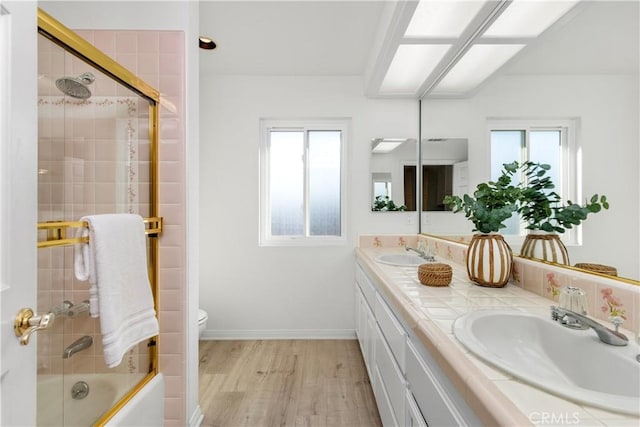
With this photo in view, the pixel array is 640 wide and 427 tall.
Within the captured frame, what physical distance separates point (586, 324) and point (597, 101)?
27.3 inches

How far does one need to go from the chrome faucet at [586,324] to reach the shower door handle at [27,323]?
124 cm

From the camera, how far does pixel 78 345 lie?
124 centimetres

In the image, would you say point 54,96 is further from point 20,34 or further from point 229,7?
point 229,7

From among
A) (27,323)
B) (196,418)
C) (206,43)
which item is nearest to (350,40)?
(206,43)

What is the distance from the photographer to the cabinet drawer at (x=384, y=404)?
50.8 inches

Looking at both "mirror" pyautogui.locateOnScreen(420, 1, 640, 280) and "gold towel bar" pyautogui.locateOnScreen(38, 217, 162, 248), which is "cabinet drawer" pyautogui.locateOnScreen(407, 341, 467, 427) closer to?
"mirror" pyautogui.locateOnScreen(420, 1, 640, 280)

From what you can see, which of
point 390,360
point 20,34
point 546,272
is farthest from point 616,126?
point 20,34

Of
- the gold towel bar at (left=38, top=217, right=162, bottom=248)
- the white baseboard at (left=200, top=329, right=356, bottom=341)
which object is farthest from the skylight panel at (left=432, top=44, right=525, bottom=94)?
the white baseboard at (left=200, top=329, right=356, bottom=341)

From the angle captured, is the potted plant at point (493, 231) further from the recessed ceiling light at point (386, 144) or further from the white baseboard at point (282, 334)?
the white baseboard at point (282, 334)

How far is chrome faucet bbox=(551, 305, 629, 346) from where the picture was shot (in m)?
0.72

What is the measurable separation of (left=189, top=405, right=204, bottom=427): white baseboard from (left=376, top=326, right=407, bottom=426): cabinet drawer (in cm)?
100

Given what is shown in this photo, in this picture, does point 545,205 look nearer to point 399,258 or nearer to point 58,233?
point 399,258

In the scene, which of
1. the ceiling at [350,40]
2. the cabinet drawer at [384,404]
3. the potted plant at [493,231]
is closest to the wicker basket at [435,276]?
the potted plant at [493,231]

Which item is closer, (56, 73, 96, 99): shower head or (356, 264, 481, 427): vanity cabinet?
(356, 264, 481, 427): vanity cabinet
